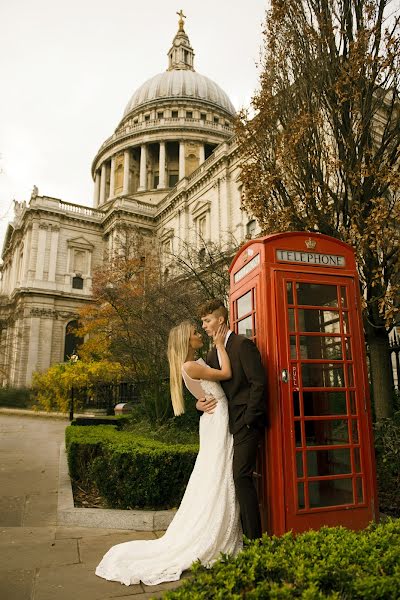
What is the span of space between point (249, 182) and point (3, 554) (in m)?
7.25

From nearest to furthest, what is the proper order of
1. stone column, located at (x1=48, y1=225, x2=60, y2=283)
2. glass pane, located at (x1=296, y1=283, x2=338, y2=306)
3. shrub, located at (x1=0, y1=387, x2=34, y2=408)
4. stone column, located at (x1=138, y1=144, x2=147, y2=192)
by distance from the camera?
glass pane, located at (x1=296, y1=283, x2=338, y2=306) < shrub, located at (x1=0, y1=387, x2=34, y2=408) < stone column, located at (x1=48, y1=225, x2=60, y2=283) < stone column, located at (x1=138, y1=144, x2=147, y2=192)

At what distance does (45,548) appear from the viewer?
14.6ft

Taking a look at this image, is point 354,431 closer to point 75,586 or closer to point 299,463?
point 299,463

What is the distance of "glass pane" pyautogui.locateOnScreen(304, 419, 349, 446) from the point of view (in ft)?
14.0

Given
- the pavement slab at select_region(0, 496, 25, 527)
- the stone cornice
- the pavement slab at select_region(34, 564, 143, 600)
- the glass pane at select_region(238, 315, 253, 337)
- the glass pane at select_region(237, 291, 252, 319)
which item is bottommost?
the pavement slab at select_region(34, 564, 143, 600)

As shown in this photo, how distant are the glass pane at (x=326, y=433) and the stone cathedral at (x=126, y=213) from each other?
69.4 ft

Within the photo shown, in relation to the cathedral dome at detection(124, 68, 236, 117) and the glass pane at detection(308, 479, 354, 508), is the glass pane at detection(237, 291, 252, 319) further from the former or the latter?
the cathedral dome at detection(124, 68, 236, 117)

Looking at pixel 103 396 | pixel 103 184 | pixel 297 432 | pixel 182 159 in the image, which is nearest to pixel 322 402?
pixel 297 432

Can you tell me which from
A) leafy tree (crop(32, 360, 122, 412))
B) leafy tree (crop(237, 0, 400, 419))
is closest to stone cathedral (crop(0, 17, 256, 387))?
leafy tree (crop(32, 360, 122, 412))

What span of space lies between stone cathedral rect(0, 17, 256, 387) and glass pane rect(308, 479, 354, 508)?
2143 cm

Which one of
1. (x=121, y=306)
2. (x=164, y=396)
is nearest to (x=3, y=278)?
(x=121, y=306)

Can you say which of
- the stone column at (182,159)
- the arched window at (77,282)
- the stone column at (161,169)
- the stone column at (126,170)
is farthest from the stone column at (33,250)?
the stone column at (182,159)

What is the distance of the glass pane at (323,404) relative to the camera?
4.39 metres

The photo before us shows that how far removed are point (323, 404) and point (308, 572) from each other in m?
2.43
